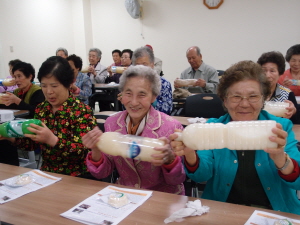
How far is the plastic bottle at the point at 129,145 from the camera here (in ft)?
4.57

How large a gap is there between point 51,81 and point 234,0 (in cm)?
702

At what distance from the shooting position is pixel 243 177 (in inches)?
61.9

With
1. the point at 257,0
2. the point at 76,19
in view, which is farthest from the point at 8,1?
the point at 257,0

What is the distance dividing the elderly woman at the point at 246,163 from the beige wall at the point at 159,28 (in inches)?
265

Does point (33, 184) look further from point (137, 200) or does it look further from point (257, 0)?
point (257, 0)

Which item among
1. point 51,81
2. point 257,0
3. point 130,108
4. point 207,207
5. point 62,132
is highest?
point 257,0

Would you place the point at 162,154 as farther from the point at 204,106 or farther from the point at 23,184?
the point at 204,106

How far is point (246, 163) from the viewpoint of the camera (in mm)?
1567

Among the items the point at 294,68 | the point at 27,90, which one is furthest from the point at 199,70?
the point at 27,90

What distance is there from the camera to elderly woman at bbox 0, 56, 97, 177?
2.05 m

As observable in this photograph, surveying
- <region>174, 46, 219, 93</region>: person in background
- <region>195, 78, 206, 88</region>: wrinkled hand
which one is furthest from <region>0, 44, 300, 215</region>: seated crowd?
<region>174, 46, 219, 93</region>: person in background

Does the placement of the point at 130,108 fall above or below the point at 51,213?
→ above

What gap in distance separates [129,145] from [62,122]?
0.87m

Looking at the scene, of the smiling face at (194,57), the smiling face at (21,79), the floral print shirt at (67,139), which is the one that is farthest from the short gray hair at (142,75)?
the smiling face at (194,57)
